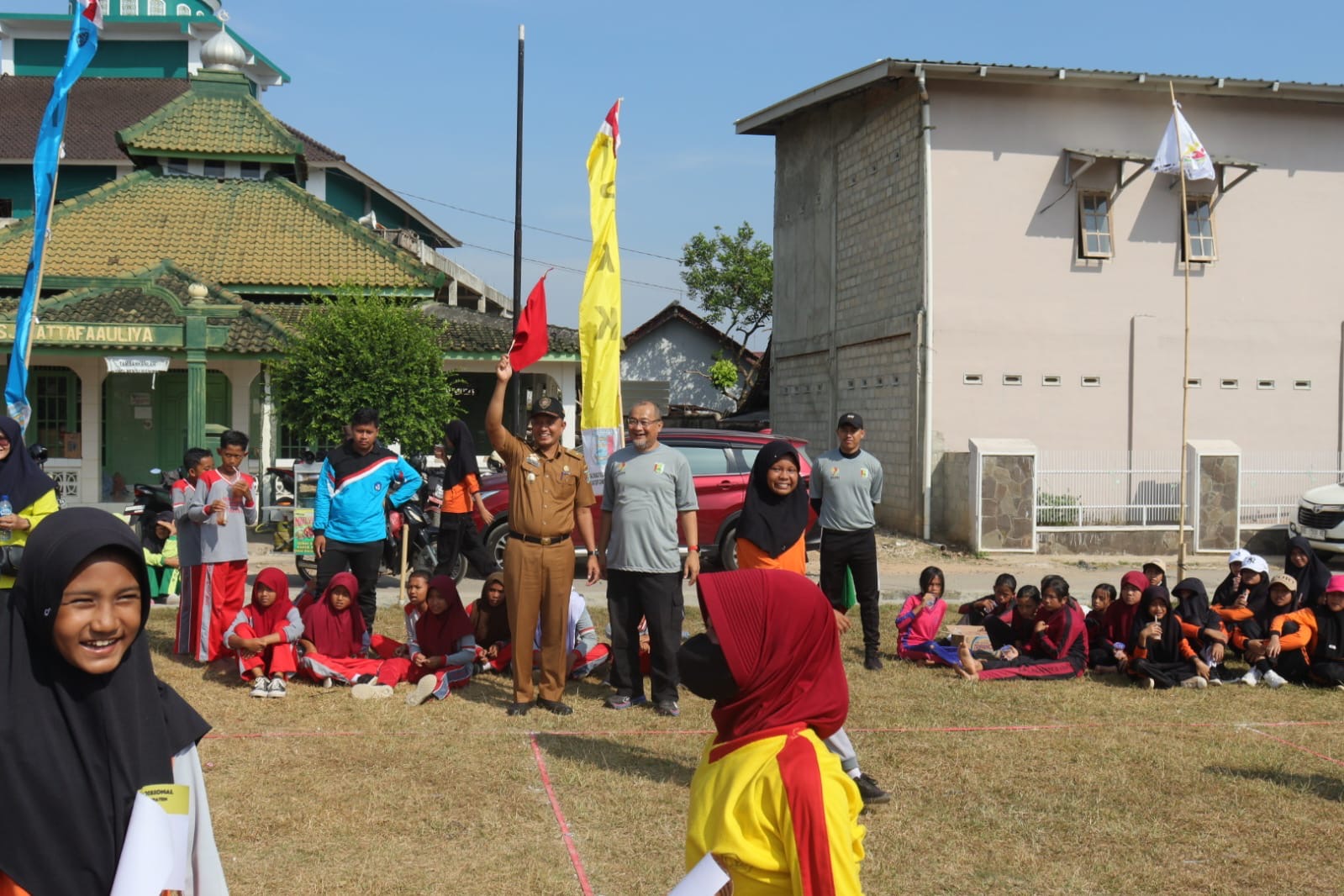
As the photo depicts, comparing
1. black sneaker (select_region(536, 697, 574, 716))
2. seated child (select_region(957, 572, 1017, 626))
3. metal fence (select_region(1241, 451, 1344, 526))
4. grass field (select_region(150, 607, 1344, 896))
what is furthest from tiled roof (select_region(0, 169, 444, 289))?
black sneaker (select_region(536, 697, 574, 716))

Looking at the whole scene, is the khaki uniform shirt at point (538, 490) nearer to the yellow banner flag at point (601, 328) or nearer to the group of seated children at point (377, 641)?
the group of seated children at point (377, 641)

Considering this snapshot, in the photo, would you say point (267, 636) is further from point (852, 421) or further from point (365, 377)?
point (365, 377)

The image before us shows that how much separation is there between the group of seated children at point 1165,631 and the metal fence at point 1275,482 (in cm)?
982

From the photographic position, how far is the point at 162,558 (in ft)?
38.1

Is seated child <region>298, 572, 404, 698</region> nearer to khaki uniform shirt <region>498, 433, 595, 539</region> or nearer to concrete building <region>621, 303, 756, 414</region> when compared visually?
khaki uniform shirt <region>498, 433, 595, 539</region>

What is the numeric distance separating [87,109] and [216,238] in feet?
41.1

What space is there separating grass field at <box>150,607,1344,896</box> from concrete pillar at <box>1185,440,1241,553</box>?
31.1 ft

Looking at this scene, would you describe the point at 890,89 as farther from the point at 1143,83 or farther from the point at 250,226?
the point at 250,226

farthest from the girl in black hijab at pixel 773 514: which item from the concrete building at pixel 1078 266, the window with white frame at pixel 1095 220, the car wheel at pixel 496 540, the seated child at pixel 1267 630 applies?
the window with white frame at pixel 1095 220

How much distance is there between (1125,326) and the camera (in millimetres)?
19547

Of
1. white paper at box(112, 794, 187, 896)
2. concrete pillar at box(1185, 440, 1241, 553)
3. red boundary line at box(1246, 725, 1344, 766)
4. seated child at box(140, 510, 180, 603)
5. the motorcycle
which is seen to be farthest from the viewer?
concrete pillar at box(1185, 440, 1241, 553)

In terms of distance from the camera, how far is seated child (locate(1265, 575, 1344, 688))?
907cm

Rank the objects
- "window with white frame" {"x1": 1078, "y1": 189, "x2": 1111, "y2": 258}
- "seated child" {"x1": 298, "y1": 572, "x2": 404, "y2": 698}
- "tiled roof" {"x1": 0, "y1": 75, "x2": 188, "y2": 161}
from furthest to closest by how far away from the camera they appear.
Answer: "tiled roof" {"x1": 0, "y1": 75, "x2": 188, "y2": 161}, "window with white frame" {"x1": 1078, "y1": 189, "x2": 1111, "y2": 258}, "seated child" {"x1": 298, "y1": 572, "x2": 404, "y2": 698}

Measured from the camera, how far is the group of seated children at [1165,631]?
9.12 metres
